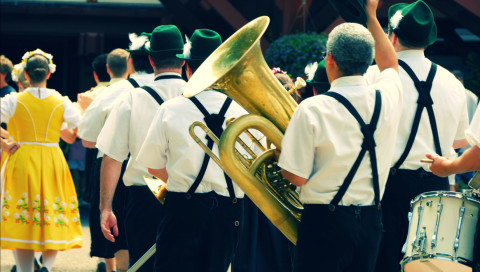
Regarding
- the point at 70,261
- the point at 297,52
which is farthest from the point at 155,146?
the point at 297,52

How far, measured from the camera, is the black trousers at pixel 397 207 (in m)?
4.25

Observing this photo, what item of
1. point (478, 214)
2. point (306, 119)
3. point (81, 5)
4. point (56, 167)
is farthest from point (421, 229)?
point (81, 5)

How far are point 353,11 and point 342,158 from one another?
769mm

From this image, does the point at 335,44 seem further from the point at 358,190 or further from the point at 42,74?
the point at 42,74

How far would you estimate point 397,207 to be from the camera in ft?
14.1

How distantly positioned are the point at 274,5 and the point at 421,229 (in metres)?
8.20

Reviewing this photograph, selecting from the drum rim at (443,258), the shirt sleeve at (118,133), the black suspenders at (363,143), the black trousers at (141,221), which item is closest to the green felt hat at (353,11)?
the black suspenders at (363,143)

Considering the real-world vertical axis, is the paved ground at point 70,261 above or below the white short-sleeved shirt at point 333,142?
below

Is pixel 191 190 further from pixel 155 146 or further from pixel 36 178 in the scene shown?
pixel 36 178

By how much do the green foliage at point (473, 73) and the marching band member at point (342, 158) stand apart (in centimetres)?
651

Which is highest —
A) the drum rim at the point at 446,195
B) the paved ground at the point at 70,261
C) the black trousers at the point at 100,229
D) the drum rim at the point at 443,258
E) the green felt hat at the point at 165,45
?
the green felt hat at the point at 165,45

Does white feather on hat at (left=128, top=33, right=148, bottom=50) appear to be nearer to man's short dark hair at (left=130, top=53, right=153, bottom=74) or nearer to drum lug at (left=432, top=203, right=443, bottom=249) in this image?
man's short dark hair at (left=130, top=53, right=153, bottom=74)

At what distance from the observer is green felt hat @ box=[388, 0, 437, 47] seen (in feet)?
14.2

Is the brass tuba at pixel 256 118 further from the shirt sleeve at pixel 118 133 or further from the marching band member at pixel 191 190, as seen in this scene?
the shirt sleeve at pixel 118 133
